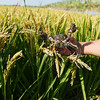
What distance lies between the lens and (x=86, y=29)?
0.93m

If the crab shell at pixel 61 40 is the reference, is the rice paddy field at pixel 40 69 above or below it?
below

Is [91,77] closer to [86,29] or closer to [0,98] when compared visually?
[86,29]

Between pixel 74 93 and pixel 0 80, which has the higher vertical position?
pixel 0 80

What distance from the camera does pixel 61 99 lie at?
721 millimetres

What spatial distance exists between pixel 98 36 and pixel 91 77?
11.9 inches

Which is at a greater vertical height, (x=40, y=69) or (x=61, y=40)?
(x=61, y=40)

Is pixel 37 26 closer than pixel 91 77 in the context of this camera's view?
Yes

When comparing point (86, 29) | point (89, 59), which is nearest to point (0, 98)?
point (89, 59)

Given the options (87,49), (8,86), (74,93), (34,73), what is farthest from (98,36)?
(8,86)

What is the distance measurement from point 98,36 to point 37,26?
482mm

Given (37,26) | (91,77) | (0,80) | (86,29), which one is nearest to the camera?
(0,80)

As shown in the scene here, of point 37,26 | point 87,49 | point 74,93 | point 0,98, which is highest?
point 37,26

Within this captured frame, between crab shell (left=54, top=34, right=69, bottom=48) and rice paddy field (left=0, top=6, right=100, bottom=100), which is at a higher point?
crab shell (left=54, top=34, right=69, bottom=48)

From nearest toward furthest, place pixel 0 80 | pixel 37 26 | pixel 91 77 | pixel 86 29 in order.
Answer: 1. pixel 0 80
2. pixel 37 26
3. pixel 91 77
4. pixel 86 29
